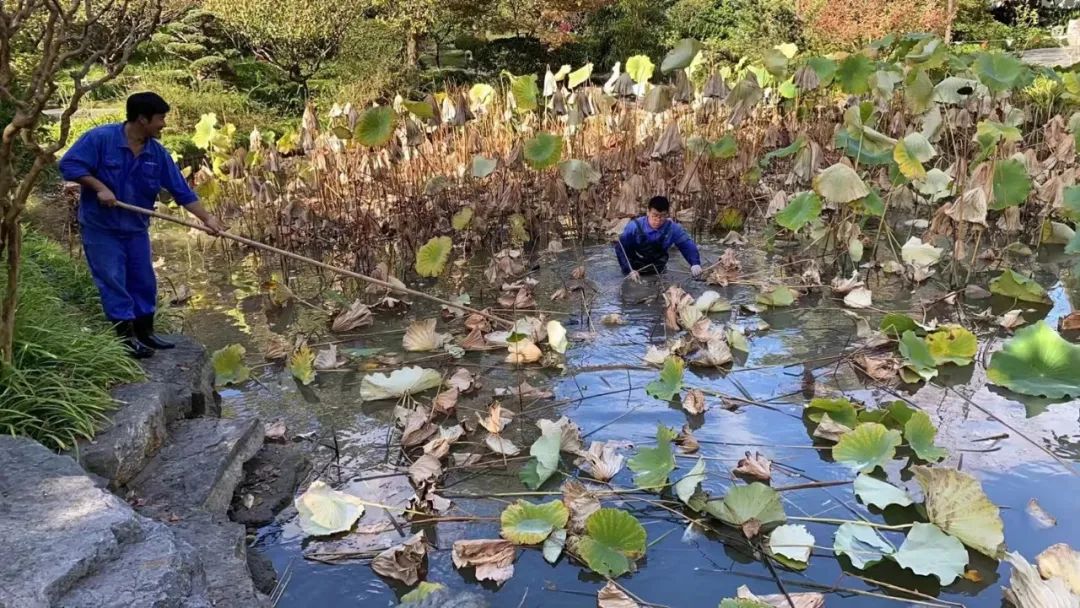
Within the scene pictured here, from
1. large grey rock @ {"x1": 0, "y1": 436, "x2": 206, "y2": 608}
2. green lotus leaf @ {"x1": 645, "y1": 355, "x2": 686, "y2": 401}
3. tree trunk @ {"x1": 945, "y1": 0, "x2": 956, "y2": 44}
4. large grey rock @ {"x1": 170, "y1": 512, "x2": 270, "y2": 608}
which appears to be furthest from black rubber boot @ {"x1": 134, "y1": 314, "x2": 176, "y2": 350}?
tree trunk @ {"x1": 945, "y1": 0, "x2": 956, "y2": 44}

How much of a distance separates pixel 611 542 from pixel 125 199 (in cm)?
257

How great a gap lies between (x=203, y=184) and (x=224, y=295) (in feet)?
3.38

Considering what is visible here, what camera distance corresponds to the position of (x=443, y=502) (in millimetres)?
3361

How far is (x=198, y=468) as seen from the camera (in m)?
3.26

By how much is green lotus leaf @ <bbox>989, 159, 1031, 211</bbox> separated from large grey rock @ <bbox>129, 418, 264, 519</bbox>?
15.4 ft

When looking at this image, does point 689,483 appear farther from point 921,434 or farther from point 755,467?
point 921,434

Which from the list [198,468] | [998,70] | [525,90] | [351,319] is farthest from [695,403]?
[998,70]

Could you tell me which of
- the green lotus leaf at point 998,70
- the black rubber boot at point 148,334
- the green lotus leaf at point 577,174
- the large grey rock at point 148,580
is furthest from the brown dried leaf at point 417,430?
the green lotus leaf at point 998,70

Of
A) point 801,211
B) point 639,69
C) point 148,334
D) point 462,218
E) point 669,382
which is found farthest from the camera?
point 639,69

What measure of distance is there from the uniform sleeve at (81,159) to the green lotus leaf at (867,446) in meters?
3.36

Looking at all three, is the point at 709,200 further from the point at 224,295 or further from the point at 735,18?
the point at 735,18

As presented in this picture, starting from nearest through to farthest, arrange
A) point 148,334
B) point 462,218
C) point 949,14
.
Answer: point 148,334 < point 462,218 < point 949,14

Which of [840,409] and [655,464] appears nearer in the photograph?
[655,464]

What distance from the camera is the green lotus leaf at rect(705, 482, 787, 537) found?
9.96ft
